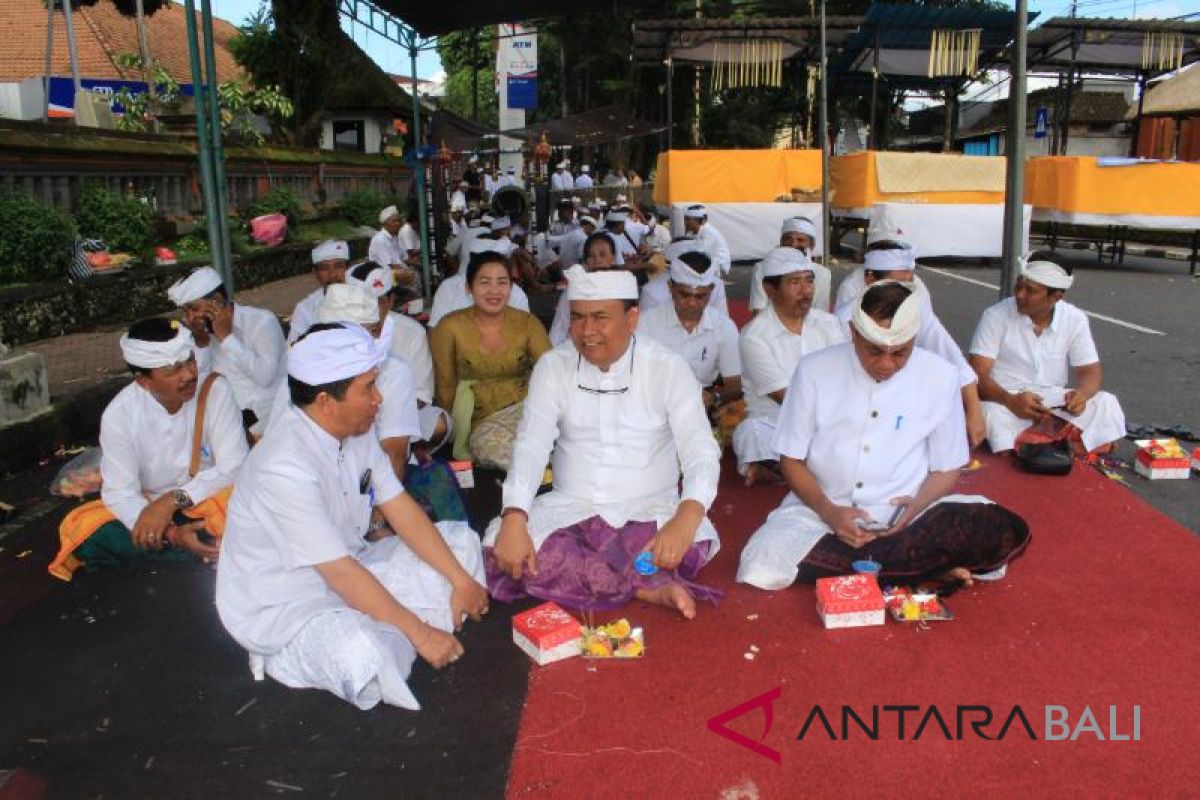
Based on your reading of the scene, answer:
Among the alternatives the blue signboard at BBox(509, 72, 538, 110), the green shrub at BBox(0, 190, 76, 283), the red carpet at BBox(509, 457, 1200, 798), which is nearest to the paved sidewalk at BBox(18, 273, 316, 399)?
the green shrub at BBox(0, 190, 76, 283)

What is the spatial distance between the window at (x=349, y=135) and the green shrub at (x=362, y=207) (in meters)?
14.8

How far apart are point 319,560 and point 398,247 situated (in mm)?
10484

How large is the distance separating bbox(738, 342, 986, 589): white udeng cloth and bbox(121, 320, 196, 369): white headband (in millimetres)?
2636

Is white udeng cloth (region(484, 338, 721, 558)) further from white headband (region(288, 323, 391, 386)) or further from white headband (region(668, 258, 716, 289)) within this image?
white headband (region(668, 258, 716, 289))

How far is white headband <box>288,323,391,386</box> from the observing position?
318 cm

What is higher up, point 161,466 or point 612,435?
point 612,435

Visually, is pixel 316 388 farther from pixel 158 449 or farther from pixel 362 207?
pixel 362 207

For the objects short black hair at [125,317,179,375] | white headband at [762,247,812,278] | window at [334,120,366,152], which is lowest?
short black hair at [125,317,179,375]

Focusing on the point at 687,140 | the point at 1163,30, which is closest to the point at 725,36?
the point at 1163,30

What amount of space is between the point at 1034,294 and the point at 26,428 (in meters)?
6.36

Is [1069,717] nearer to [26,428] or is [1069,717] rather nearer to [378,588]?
[378,588]

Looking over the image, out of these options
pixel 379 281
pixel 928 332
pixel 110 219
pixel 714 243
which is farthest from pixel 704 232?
pixel 110 219

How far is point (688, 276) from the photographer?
5.99 m

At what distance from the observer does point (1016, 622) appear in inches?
151
